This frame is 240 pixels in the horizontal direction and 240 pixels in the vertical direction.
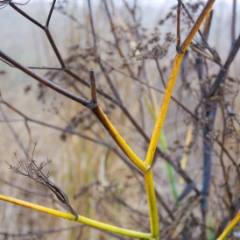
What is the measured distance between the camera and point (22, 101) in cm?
253

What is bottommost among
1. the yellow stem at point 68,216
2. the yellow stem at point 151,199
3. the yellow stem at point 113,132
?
the yellow stem at point 68,216

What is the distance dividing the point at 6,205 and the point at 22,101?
0.90 m

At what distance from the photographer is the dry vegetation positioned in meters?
0.62

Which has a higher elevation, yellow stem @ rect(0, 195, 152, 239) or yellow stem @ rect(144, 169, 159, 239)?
yellow stem @ rect(144, 169, 159, 239)

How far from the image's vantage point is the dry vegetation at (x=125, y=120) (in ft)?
2.03

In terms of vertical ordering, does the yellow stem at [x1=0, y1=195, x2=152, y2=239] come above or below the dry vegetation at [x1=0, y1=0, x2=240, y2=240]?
below

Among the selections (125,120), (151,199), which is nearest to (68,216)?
(151,199)

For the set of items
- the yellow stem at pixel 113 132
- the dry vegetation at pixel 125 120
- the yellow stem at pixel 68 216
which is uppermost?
the dry vegetation at pixel 125 120

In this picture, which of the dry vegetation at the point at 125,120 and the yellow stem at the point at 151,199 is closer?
the yellow stem at the point at 151,199

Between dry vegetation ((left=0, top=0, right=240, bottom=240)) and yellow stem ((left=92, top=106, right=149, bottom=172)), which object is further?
dry vegetation ((left=0, top=0, right=240, bottom=240))

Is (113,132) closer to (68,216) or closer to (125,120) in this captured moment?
(68,216)

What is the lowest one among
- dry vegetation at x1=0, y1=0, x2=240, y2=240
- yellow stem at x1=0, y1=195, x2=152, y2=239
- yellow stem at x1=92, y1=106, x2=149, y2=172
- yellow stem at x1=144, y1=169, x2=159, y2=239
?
yellow stem at x1=0, y1=195, x2=152, y2=239

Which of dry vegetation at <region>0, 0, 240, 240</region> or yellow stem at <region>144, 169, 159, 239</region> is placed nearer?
yellow stem at <region>144, 169, 159, 239</region>

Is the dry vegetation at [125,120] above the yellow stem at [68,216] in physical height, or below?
above
